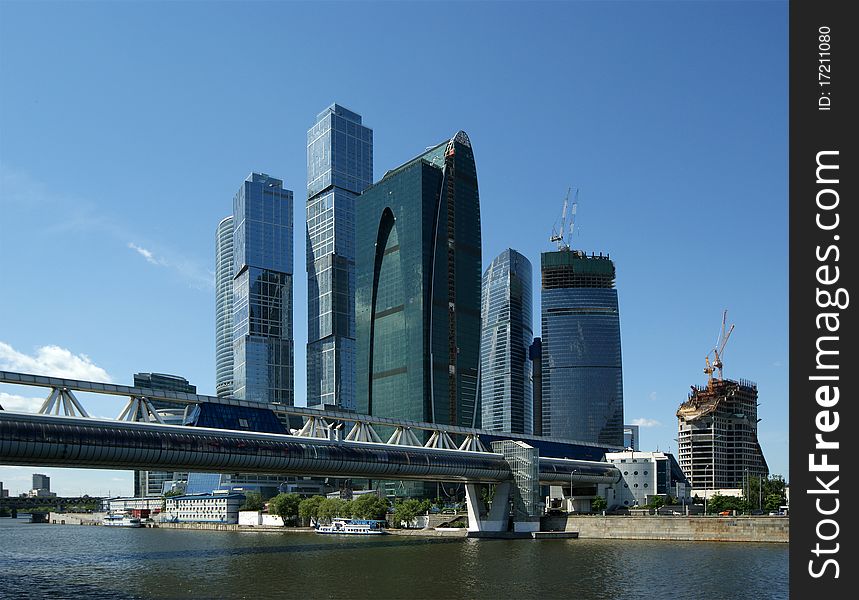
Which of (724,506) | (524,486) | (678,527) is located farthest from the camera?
(724,506)

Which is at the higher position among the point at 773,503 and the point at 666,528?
the point at 666,528

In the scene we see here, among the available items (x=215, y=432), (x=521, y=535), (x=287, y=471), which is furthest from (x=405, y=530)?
(x=215, y=432)

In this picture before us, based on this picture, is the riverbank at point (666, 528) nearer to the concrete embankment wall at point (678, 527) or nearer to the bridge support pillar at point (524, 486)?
the concrete embankment wall at point (678, 527)

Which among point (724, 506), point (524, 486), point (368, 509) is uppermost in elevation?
point (524, 486)

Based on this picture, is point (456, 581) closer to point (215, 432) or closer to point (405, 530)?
point (215, 432)

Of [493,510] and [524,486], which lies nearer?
[524,486]

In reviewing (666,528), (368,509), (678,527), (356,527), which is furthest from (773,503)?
(356,527)

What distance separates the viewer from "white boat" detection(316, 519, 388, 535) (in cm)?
16900

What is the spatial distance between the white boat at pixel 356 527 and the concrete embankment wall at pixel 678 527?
33.5 m

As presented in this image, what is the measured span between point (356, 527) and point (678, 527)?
62391 millimetres

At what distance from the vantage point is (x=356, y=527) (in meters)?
170

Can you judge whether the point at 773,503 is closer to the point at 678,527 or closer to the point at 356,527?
the point at 678,527

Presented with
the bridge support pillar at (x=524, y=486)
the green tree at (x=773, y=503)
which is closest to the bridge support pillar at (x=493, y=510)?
the bridge support pillar at (x=524, y=486)

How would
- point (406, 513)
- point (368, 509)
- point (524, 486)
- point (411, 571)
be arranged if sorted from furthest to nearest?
1. point (368, 509)
2. point (406, 513)
3. point (524, 486)
4. point (411, 571)
